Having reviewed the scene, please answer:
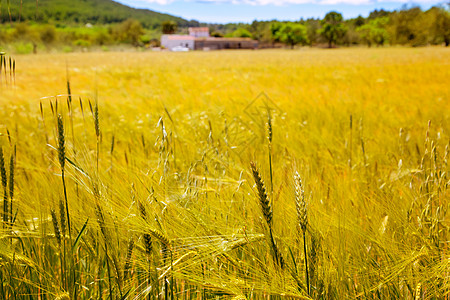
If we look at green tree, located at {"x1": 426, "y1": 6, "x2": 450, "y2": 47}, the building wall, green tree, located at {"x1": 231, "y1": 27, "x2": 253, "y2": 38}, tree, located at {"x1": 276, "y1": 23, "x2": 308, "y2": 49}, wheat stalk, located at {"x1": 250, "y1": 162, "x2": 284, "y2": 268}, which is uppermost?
green tree, located at {"x1": 231, "y1": 27, "x2": 253, "y2": 38}

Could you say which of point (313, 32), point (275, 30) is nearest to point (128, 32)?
point (275, 30)

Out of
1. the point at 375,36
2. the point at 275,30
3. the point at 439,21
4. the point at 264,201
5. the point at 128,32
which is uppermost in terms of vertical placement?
the point at 275,30

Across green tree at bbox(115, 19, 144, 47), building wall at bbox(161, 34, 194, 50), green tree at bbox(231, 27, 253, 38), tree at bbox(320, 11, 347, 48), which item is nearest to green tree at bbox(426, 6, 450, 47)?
tree at bbox(320, 11, 347, 48)

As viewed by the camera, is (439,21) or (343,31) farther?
(343,31)

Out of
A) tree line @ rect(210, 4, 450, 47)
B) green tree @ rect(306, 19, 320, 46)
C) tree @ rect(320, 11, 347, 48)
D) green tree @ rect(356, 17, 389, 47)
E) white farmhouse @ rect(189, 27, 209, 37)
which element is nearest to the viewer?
tree line @ rect(210, 4, 450, 47)

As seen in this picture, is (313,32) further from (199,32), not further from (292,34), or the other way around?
(199,32)

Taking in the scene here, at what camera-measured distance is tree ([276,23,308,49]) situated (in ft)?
259

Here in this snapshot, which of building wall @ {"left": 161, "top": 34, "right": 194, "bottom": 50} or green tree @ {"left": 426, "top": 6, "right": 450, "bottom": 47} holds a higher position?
building wall @ {"left": 161, "top": 34, "right": 194, "bottom": 50}

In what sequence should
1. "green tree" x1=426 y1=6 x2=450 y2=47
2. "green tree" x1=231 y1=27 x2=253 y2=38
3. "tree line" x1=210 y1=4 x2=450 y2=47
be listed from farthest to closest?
"green tree" x1=231 y1=27 x2=253 y2=38
"tree line" x1=210 y1=4 x2=450 y2=47
"green tree" x1=426 y1=6 x2=450 y2=47

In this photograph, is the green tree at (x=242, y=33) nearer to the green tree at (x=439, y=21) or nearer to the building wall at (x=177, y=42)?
the building wall at (x=177, y=42)

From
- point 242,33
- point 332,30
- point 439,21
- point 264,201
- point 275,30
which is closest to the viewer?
point 264,201

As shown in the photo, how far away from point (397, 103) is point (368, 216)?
300 cm

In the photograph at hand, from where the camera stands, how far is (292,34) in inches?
3098

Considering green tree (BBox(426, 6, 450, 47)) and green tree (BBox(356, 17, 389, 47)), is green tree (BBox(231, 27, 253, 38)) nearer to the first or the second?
green tree (BBox(356, 17, 389, 47))
